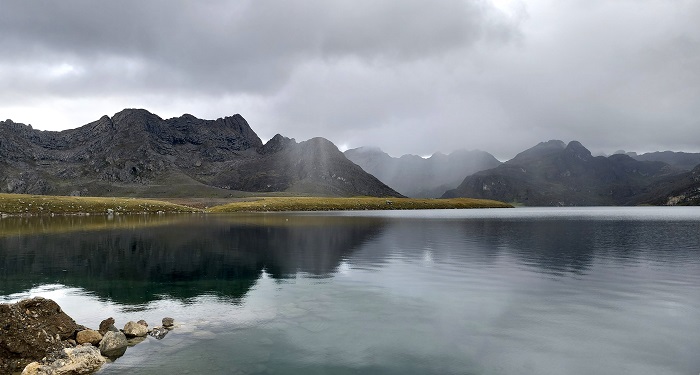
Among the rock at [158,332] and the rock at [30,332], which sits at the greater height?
the rock at [30,332]

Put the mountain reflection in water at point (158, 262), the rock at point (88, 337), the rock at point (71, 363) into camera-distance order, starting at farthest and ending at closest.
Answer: the mountain reflection in water at point (158, 262) → the rock at point (88, 337) → the rock at point (71, 363)

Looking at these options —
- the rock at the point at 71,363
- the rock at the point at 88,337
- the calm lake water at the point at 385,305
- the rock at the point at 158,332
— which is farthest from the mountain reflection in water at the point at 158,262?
the rock at the point at 71,363

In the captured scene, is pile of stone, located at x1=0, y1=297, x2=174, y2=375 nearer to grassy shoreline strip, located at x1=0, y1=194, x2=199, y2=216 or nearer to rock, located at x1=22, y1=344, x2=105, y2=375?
rock, located at x1=22, y1=344, x2=105, y2=375

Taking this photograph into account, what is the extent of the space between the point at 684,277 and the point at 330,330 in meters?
39.0

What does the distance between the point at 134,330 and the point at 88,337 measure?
2355mm

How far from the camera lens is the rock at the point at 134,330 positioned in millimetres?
24141

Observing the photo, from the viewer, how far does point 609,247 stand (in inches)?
2623

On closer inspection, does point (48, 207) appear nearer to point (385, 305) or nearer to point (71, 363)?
point (71, 363)

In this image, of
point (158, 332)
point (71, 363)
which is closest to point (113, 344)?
point (71, 363)

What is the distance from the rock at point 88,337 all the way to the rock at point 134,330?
142 centimetres

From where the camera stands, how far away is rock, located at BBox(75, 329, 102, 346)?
22969 millimetres

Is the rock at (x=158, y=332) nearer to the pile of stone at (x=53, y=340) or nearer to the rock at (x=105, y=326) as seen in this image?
the pile of stone at (x=53, y=340)

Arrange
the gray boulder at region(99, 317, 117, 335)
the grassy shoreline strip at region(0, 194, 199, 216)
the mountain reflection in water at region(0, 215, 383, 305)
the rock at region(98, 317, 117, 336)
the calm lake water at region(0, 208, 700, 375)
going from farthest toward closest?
the grassy shoreline strip at region(0, 194, 199, 216)
the mountain reflection in water at region(0, 215, 383, 305)
the rock at region(98, 317, 117, 336)
the gray boulder at region(99, 317, 117, 335)
the calm lake water at region(0, 208, 700, 375)

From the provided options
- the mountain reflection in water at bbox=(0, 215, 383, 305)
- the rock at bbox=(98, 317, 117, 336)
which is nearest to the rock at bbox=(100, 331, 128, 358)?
the rock at bbox=(98, 317, 117, 336)
